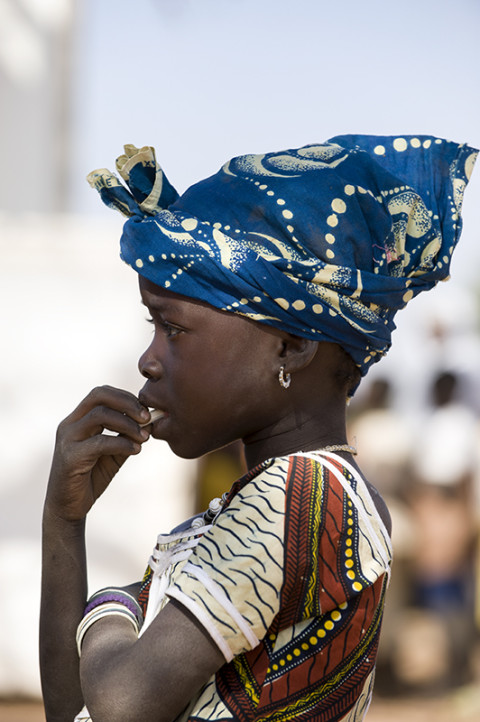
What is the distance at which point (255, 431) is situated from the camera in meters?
1.68

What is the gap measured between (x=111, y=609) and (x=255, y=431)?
1.40ft

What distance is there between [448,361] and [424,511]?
185cm

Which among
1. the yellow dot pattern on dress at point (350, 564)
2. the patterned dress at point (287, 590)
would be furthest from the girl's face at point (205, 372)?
the yellow dot pattern on dress at point (350, 564)

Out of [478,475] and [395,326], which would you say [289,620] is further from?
[478,475]

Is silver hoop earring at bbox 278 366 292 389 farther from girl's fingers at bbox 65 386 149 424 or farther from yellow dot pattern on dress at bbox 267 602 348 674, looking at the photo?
yellow dot pattern on dress at bbox 267 602 348 674

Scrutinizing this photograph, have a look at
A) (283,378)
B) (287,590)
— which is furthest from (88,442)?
(287,590)

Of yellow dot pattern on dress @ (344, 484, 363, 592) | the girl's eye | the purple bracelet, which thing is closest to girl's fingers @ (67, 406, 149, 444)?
the girl's eye

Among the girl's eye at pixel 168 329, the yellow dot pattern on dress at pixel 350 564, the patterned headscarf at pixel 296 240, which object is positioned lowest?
the yellow dot pattern on dress at pixel 350 564

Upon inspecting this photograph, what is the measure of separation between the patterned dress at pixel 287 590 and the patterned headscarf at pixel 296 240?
0.89 feet

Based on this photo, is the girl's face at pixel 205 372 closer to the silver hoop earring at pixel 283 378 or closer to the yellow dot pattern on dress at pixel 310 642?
the silver hoop earring at pixel 283 378

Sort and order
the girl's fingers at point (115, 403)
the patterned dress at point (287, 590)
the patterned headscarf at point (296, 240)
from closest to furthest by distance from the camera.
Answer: the patterned dress at point (287, 590)
the patterned headscarf at point (296, 240)
the girl's fingers at point (115, 403)

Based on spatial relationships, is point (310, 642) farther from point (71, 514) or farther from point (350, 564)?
point (71, 514)

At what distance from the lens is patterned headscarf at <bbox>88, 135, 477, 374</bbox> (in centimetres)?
154

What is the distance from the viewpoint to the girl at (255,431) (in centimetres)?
141
